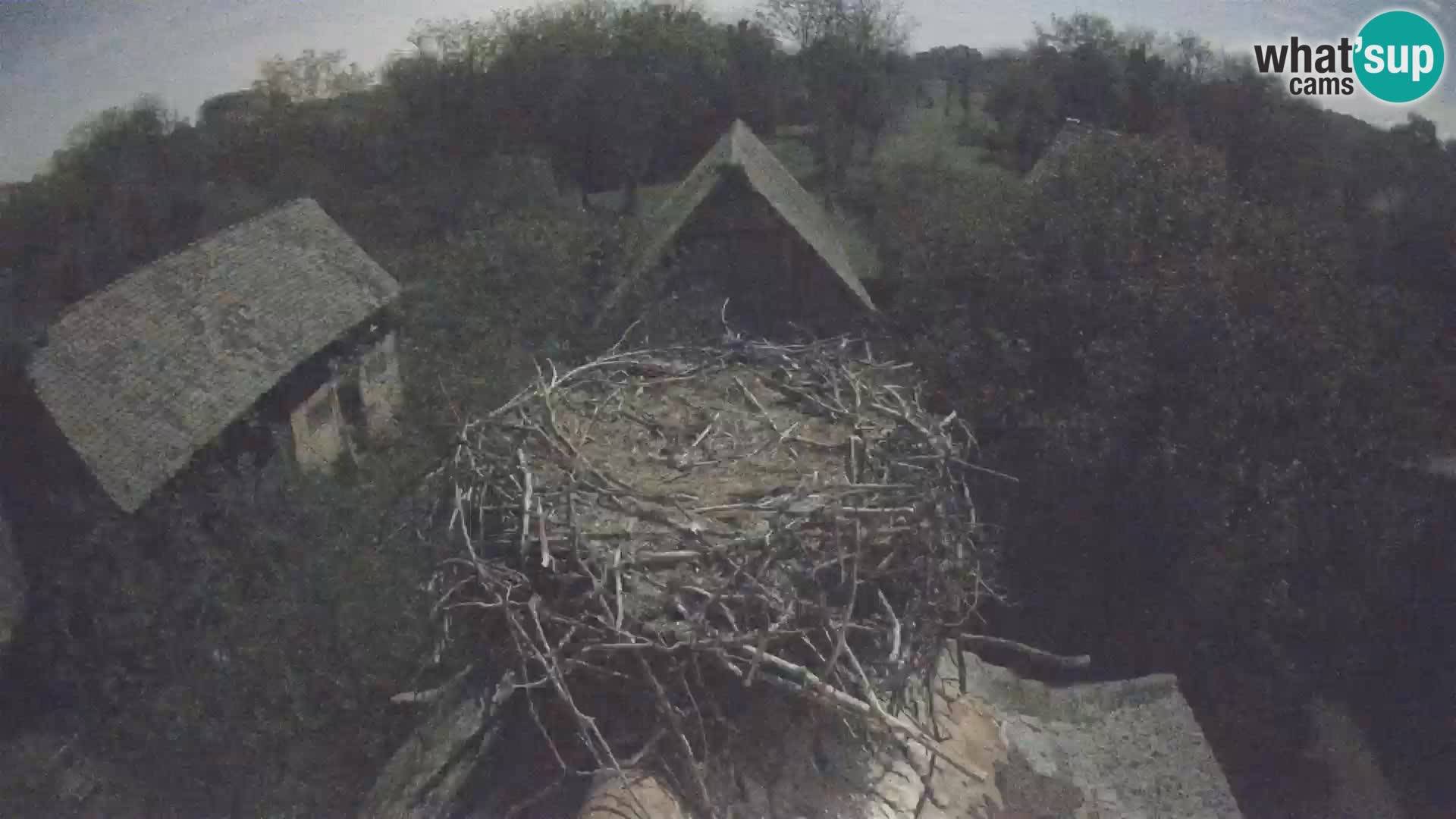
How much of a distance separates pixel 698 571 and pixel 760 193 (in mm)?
5833

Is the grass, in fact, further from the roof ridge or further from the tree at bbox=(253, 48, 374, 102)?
the roof ridge

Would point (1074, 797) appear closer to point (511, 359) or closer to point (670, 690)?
point (670, 690)

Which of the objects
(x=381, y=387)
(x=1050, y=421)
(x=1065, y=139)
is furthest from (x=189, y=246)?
(x=1065, y=139)

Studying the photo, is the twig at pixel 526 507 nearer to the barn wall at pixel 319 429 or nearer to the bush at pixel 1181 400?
the bush at pixel 1181 400

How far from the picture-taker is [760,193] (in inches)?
340

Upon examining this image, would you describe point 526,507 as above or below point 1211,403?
above

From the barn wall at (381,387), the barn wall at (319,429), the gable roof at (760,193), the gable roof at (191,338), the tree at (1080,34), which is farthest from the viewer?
the gable roof at (760,193)

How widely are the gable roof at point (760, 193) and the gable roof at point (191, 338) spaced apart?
7.85 feet

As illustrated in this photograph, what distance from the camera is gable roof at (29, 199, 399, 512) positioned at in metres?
6.85

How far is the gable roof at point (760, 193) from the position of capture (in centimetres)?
869

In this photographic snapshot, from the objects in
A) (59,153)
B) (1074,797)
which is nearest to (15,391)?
(59,153)

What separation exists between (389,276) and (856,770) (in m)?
7.43

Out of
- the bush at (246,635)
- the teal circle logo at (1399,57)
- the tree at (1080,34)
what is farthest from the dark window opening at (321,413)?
the teal circle logo at (1399,57)

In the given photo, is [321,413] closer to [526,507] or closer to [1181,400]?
[526,507]
